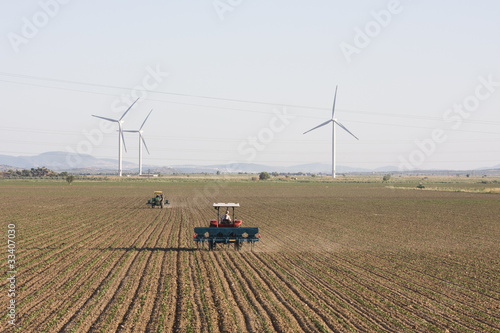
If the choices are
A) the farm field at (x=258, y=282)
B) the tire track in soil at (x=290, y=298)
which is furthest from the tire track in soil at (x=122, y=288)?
the tire track in soil at (x=290, y=298)

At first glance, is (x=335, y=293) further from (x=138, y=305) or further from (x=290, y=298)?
(x=138, y=305)

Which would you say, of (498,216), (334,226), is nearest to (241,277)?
(334,226)

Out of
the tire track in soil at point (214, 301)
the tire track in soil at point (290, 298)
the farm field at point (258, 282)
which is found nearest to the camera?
the tire track in soil at point (214, 301)

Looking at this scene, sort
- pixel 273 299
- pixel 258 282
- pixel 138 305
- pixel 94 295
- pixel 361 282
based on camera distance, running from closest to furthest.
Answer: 1. pixel 138 305
2. pixel 273 299
3. pixel 94 295
4. pixel 258 282
5. pixel 361 282

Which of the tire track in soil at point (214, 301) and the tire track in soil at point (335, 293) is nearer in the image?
the tire track in soil at point (214, 301)

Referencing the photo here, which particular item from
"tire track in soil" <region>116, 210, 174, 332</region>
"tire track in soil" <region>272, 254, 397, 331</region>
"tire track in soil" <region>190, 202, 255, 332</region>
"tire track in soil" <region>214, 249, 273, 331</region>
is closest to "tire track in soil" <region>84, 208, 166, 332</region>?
"tire track in soil" <region>116, 210, 174, 332</region>

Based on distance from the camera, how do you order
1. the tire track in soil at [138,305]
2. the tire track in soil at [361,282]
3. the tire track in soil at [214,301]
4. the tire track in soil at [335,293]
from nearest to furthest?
the tire track in soil at [138,305], the tire track in soil at [214,301], the tire track in soil at [335,293], the tire track in soil at [361,282]

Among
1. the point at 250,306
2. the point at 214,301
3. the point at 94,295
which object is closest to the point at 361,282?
the point at 250,306

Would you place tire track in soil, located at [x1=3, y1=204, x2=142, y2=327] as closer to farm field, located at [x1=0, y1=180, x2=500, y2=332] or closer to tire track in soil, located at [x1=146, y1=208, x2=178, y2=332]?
farm field, located at [x1=0, y1=180, x2=500, y2=332]

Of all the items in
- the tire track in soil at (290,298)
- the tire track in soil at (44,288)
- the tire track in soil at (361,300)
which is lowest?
the tire track in soil at (361,300)

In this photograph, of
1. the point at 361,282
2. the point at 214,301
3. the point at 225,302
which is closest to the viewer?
the point at 225,302

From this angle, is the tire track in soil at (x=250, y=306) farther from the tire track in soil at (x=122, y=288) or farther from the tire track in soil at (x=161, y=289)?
the tire track in soil at (x=122, y=288)

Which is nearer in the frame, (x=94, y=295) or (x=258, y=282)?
(x=94, y=295)

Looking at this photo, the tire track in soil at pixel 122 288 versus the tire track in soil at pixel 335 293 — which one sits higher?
the tire track in soil at pixel 122 288
